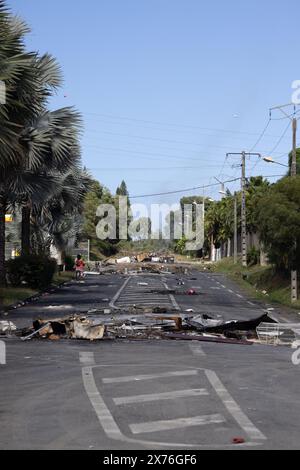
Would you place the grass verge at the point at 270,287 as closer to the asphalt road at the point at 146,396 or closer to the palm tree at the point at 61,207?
the palm tree at the point at 61,207

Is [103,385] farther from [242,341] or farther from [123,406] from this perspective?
[242,341]

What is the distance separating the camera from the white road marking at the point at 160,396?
10391 millimetres

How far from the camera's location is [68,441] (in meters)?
8.12

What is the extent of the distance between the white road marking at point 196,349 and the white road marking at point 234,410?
2.70 m

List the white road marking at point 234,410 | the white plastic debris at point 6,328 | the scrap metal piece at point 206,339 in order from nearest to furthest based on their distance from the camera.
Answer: the white road marking at point 234,410 → the scrap metal piece at point 206,339 → the white plastic debris at point 6,328

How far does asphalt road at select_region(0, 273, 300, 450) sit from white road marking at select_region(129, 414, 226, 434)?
0.01 m

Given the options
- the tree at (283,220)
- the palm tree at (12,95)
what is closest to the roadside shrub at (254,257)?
the tree at (283,220)

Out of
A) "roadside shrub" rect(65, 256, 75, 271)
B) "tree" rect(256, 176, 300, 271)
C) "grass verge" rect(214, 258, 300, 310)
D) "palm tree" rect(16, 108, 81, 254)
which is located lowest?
"grass verge" rect(214, 258, 300, 310)

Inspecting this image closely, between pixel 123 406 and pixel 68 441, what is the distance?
6.58 ft

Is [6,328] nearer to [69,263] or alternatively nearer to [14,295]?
[14,295]

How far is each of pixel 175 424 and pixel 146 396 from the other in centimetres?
182

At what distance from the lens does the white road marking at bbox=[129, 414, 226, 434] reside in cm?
870

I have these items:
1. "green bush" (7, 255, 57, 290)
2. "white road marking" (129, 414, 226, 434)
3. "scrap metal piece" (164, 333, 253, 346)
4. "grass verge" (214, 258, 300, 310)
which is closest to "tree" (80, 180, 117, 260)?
"grass verge" (214, 258, 300, 310)

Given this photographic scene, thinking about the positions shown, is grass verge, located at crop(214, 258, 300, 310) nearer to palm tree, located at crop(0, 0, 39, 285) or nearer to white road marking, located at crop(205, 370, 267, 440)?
palm tree, located at crop(0, 0, 39, 285)
